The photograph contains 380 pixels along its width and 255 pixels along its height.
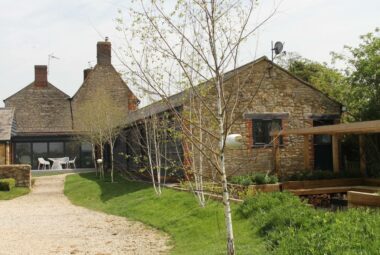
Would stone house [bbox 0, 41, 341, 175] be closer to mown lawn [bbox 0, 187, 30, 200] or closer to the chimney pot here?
the chimney pot

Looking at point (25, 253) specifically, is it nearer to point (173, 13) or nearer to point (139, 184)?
point (173, 13)

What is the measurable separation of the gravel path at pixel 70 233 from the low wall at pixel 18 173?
574cm

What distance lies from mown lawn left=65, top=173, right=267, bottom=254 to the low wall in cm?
345

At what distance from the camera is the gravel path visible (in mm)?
10500


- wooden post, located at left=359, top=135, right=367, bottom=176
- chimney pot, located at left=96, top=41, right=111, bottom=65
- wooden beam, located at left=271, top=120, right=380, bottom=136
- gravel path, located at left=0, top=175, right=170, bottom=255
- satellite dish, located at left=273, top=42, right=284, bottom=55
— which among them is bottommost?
gravel path, located at left=0, top=175, right=170, bottom=255

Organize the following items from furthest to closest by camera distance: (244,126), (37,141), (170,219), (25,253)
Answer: (37,141)
(244,126)
(170,219)
(25,253)

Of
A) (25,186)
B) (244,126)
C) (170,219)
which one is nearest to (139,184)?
Result: (244,126)

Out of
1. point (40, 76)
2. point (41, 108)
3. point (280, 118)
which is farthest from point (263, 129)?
point (40, 76)

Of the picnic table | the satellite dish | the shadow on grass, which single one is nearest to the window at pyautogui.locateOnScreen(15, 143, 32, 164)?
the picnic table

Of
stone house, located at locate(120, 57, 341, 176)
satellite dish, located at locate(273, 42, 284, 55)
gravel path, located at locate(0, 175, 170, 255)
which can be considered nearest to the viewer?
gravel path, located at locate(0, 175, 170, 255)

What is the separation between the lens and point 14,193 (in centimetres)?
2222

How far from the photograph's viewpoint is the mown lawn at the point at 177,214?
365 inches

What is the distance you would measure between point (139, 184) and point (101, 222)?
7161 mm

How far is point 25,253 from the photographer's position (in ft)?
33.6
